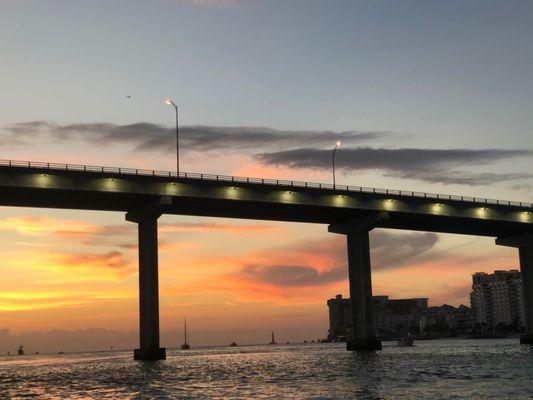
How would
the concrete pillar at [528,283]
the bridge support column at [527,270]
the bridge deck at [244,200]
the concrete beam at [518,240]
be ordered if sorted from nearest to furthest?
1. the bridge deck at [244,200]
2. the concrete pillar at [528,283]
3. the bridge support column at [527,270]
4. the concrete beam at [518,240]

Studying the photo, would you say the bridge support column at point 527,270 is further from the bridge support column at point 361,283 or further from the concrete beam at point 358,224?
the concrete beam at point 358,224

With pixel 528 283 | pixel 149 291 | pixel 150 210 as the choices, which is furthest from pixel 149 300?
pixel 528 283

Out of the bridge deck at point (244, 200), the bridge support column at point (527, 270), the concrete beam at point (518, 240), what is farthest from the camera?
the concrete beam at point (518, 240)

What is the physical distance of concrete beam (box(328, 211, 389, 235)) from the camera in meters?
115

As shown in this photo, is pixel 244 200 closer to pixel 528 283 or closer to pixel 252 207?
pixel 252 207

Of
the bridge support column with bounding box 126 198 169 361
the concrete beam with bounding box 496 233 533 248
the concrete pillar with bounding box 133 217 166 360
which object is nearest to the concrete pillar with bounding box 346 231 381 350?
the bridge support column with bounding box 126 198 169 361

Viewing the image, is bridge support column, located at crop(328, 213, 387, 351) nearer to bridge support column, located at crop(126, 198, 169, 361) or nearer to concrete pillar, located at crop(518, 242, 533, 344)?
bridge support column, located at crop(126, 198, 169, 361)

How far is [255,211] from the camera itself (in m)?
111

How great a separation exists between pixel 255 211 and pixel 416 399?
227 ft

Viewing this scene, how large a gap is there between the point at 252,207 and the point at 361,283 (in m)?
19.1

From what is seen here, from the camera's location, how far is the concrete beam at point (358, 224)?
376 ft

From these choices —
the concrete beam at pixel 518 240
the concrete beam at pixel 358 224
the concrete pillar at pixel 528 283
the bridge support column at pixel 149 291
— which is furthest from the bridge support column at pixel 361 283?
the concrete beam at pixel 518 240

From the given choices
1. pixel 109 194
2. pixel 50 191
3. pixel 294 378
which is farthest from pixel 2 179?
pixel 294 378

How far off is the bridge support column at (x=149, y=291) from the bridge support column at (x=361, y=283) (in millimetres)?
29912
